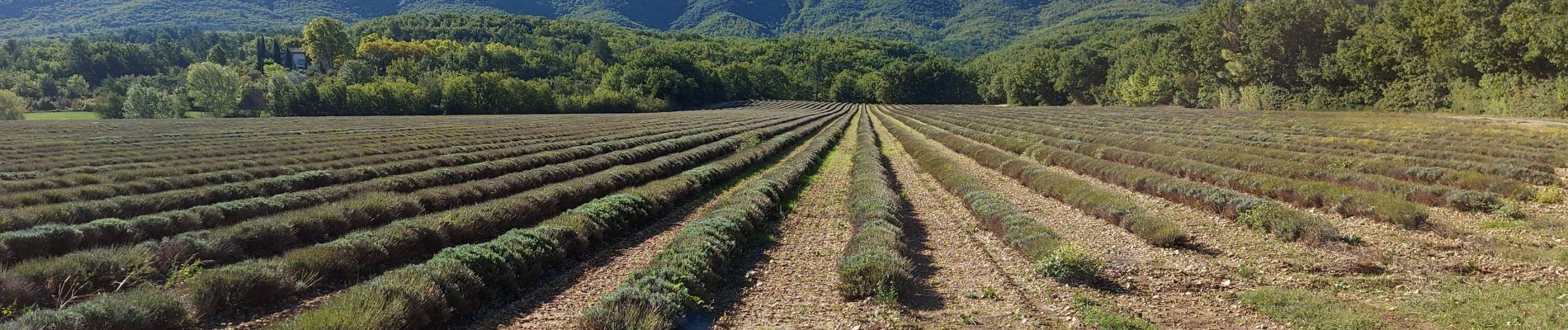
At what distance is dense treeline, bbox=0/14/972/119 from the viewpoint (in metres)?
94.9

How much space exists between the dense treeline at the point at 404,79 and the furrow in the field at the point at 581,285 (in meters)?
97.3

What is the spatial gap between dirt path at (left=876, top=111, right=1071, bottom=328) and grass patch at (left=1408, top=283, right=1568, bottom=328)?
12.9 feet

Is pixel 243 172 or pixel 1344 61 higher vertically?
→ pixel 1344 61

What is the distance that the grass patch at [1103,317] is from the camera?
796cm

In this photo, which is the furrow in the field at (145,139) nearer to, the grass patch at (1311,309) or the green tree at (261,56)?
the grass patch at (1311,309)

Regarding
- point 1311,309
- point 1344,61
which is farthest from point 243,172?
point 1344,61

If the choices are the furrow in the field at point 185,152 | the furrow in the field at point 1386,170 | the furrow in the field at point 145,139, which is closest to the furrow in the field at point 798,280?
Answer: the furrow in the field at point 1386,170

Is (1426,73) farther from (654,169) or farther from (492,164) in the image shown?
(492,164)

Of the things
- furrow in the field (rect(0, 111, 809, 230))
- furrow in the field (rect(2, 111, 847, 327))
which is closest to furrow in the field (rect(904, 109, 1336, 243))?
furrow in the field (rect(2, 111, 847, 327))

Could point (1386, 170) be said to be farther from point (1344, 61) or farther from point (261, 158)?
point (1344, 61)

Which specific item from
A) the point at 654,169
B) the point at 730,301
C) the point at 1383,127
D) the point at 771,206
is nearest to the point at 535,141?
the point at 654,169

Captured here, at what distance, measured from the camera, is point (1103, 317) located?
328 inches

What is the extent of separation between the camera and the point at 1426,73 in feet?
188

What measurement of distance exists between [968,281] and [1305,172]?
14.2 m
